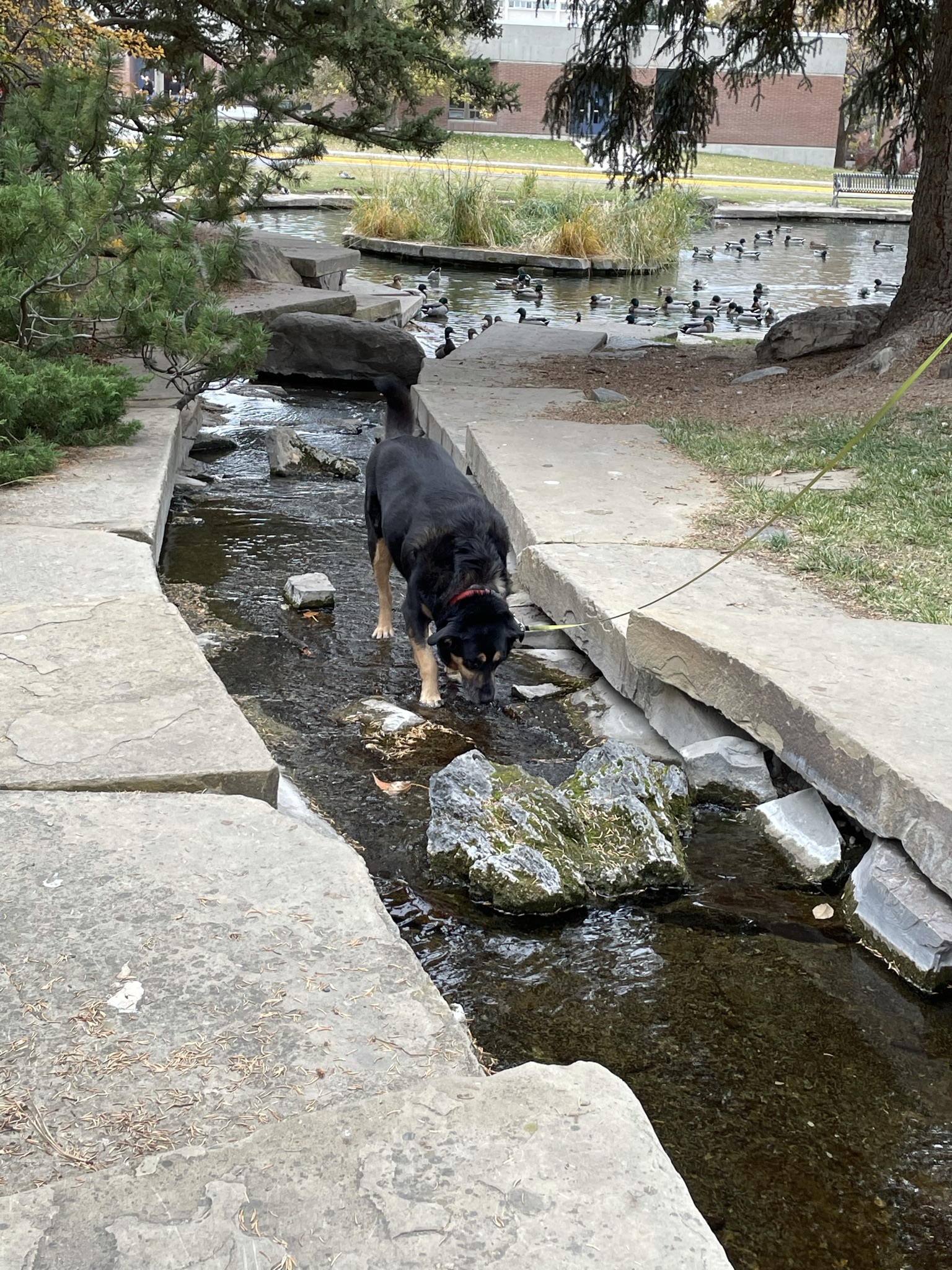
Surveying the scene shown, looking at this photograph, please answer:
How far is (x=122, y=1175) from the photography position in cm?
184

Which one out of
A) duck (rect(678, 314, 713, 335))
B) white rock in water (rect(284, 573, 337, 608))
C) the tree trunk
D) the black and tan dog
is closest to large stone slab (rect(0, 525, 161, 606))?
white rock in water (rect(284, 573, 337, 608))

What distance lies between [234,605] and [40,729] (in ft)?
8.35

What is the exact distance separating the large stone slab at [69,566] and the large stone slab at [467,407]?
321 centimetres

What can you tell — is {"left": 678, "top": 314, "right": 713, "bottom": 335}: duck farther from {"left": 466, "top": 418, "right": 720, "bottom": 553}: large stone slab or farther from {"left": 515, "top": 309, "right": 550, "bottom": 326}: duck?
{"left": 466, "top": 418, "right": 720, "bottom": 553}: large stone slab

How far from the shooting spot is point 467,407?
8.95 metres

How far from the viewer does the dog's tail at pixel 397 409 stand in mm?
5957

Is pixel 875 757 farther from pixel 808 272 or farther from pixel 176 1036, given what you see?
pixel 808 272

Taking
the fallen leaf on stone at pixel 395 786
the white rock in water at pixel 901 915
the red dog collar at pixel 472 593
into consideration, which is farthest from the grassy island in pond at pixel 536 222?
the white rock in water at pixel 901 915

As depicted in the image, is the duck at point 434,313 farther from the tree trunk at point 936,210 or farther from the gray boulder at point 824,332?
the tree trunk at point 936,210

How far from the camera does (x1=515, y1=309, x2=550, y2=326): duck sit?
1360 centimetres

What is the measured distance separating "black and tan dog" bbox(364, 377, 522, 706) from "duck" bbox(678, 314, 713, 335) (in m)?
9.56

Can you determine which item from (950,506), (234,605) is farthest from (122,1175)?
(950,506)

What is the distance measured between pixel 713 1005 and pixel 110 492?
4273mm

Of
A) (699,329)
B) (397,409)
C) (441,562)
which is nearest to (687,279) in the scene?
(699,329)
